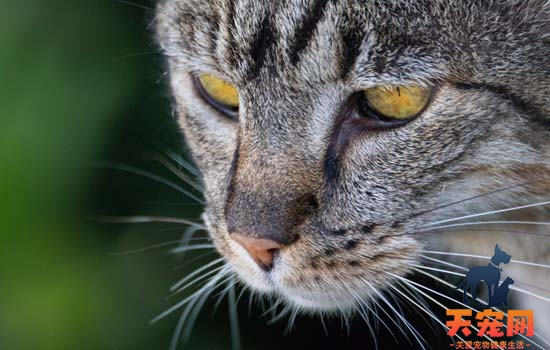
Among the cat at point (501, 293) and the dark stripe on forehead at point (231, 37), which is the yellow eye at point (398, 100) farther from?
the cat at point (501, 293)

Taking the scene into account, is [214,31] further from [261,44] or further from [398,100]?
[398,100]

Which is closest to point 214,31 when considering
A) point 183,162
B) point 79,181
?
point 183,162

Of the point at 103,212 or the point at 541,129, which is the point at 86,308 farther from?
the point at 541,129

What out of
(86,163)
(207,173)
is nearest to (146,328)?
(86,163)

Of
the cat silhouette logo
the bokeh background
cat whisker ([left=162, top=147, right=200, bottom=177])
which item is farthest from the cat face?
the bokeh background

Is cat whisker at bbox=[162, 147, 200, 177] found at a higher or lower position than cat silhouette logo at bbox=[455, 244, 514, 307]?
higher

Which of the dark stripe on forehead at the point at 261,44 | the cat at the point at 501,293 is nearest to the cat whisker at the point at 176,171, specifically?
the dark stripe on forehead at the point at 261,44

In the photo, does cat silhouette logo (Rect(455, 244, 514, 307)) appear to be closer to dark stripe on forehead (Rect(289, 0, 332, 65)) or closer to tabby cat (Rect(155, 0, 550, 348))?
tabby cat (Rect(155, 0, 550, 348))
